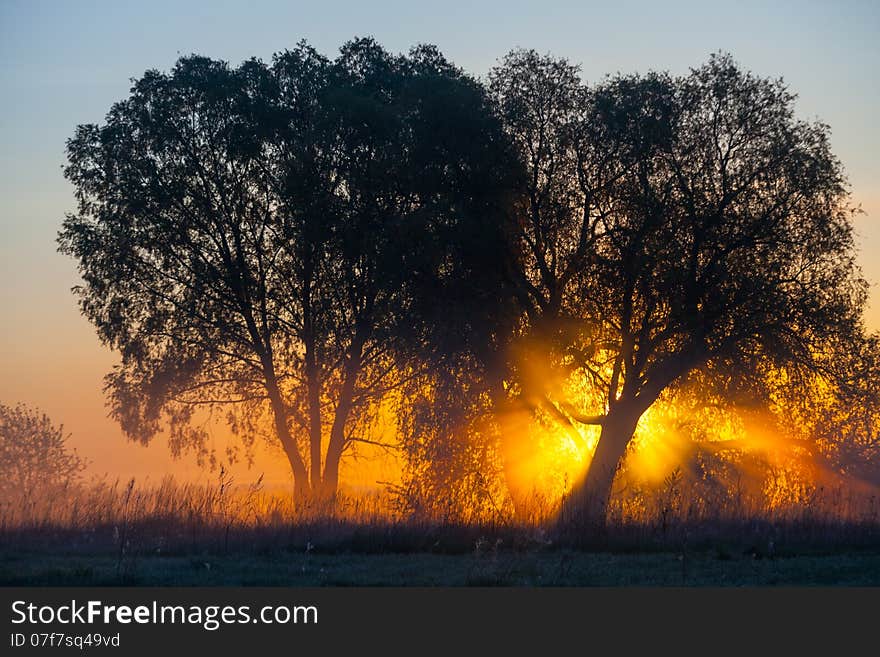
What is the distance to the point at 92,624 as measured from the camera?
41.4 ft

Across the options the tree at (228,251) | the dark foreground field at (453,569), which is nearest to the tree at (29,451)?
the tree at (228,251)

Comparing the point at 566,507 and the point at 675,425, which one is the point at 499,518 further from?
the point at 675,425

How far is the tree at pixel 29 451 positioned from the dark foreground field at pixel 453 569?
45.3 m

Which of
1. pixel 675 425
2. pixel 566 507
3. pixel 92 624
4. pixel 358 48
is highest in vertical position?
pixel 358 48

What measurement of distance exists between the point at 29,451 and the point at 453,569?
168 feet

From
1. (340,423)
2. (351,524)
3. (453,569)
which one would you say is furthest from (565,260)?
(453,569)

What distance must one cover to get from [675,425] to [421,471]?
918 centimetres

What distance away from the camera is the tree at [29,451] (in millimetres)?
61844

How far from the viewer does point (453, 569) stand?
17.6 metres

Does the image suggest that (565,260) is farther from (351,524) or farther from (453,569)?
(453,569)

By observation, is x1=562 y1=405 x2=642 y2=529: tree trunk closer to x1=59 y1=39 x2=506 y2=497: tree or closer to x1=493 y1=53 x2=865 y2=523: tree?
x1=493 y1=53 x2=865 y2=523: tree

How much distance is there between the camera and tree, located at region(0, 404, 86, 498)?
6184cm

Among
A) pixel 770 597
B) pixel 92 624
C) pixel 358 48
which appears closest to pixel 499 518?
pixel 770 597

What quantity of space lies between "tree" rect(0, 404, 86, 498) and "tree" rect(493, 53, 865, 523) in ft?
128
